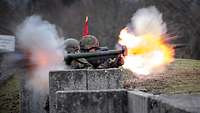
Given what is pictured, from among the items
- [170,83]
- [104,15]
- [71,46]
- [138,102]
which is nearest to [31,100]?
[71,46]

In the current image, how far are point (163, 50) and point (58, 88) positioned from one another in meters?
5.59

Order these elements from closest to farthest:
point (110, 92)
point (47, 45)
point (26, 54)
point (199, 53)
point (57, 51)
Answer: point (110, 92) → point (57, 51) → point (47, 45) → point (26, 54) → point (199, 53)

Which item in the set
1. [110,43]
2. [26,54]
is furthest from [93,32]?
[26,54]

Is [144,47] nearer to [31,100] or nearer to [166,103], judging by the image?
[31,100]

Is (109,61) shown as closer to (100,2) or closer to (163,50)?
(163,50)

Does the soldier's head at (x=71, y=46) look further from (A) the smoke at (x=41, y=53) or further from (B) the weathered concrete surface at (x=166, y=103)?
(B) the weathered concrete surface at (x=166, y=103)

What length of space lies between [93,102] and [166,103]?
2.17 m

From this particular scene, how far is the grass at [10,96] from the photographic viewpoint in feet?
42.8

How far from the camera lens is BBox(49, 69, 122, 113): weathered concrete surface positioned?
27.2 ft

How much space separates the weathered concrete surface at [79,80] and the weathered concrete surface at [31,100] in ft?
10.7

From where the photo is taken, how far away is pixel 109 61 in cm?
1035

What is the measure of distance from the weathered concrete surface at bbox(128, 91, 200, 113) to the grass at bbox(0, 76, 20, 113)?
777 centimetres

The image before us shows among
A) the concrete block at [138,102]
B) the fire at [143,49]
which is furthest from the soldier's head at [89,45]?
the concrete block at [138,102]

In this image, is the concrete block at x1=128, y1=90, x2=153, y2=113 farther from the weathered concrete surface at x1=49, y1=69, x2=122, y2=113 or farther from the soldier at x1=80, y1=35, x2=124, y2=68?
the soldier at x1=80, y1=35, x2=124, y2=68
